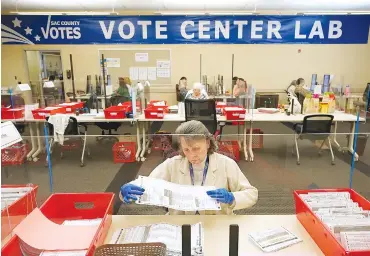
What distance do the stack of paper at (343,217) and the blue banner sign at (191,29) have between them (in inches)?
229

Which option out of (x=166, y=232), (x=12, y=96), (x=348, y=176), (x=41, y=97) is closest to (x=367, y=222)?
(x=166, y=232)

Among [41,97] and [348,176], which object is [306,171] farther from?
[41,97]

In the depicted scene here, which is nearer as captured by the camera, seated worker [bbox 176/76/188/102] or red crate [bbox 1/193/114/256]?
red crate [bbox 1/193/114/256]

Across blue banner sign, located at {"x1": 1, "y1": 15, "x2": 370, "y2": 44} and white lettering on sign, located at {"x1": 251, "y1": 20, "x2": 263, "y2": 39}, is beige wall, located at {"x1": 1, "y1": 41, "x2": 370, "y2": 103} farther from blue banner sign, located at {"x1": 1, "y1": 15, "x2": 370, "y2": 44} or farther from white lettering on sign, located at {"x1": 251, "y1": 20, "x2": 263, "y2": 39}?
white lettering on sign, located at {"x1": 251, "y1": 20, "x2": 263, "y2": 39}

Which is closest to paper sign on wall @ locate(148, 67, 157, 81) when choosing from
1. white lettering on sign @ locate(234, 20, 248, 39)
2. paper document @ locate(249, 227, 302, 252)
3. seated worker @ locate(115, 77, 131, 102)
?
seated worker @ locate(115, 77, 131, 102)

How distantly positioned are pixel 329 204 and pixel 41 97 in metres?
5.76

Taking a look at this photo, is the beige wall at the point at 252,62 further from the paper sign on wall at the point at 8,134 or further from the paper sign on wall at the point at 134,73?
the paper sign on wall at the point at 8,134

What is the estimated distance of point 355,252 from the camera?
3.48ft

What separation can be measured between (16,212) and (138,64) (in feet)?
22.8

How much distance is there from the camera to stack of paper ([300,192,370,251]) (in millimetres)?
1174

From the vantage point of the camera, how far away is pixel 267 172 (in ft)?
12.9

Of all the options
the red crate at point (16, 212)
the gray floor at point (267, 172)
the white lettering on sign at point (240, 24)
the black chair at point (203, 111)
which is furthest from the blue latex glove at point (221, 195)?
the white lettering on sign at point (240, 24)

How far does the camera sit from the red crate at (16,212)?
1.27 metres

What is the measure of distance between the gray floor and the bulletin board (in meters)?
4.10
